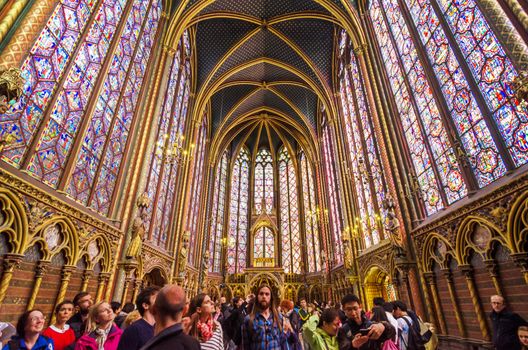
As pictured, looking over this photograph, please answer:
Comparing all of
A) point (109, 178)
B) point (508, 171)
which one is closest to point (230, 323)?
point (508, 171)

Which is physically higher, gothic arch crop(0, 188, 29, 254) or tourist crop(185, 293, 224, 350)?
gothic arch crop(0, 188, 29, 254)

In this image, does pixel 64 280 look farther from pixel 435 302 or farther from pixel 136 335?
pixel 435 302

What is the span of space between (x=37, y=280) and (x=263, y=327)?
5.45m

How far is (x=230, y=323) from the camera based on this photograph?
356 cm

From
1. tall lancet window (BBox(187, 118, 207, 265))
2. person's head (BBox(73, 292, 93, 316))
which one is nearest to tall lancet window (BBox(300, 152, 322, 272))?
tall lancet window (BBox(187, 118, 207, 265))

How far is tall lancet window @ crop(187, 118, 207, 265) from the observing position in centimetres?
1719

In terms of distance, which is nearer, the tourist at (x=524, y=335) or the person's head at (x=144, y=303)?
the person's head at (x=144, y=303)

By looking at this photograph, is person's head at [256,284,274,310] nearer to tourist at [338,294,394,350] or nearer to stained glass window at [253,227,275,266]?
tourist at [338,294,394,350]

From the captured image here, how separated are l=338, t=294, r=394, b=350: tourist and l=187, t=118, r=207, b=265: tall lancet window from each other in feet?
48.4

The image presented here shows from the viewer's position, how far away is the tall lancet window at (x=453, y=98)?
5992 mm

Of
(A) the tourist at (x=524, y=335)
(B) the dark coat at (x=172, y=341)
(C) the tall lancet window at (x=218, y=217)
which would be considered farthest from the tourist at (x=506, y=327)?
(C) the tall lancet window at (x=218, y=217)

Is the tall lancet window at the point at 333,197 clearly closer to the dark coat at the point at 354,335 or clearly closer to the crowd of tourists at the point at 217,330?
the crowd of tourists at the point at 217,330

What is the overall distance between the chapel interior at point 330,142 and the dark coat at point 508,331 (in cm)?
196

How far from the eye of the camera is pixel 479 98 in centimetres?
651
